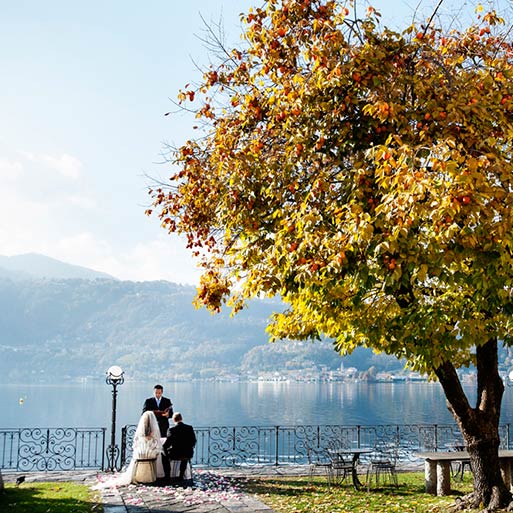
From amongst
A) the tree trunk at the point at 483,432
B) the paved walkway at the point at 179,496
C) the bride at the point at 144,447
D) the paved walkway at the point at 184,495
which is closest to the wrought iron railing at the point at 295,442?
the paved walkway at the point at 184,495

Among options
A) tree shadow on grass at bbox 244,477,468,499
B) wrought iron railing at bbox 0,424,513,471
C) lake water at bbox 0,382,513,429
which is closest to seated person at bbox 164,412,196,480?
tree shadow on grass at bbox 244,477,468,499

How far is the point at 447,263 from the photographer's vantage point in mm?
6801

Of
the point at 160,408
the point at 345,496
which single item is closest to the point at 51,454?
the point at 160,408

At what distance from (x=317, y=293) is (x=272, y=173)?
5.33 feet

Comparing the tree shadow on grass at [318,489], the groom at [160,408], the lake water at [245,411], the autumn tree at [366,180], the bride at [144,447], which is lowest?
the lake water at [245,411]

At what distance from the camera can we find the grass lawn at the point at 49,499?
10.7 metres

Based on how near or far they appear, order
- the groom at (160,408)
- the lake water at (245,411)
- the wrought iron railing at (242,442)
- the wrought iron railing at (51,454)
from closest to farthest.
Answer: the groom at (160,408), the wrought iron railing at (51,454), the wrought iron railing at (242,442), the lake water at (245,411)

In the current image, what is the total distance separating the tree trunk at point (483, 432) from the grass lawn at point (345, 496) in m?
0.73

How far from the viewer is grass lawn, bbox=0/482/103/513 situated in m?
10.7

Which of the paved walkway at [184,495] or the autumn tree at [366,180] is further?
the paved walkway at [184,495]

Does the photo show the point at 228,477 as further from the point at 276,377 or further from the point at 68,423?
the point at 276,377

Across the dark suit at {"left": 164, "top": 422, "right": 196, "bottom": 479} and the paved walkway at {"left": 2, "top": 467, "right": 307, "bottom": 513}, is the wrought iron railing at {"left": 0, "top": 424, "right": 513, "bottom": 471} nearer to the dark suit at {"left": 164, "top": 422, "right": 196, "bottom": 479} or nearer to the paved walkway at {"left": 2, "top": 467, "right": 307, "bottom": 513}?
the paved walkway at {"left": 2, "top": 467, "right": 307, "bottom": 513}

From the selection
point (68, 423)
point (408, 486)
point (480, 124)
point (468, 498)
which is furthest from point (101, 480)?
point (68, 423)

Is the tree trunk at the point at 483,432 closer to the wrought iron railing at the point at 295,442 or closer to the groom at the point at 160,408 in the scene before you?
the wrought iron railing at the point at 295,442
